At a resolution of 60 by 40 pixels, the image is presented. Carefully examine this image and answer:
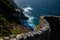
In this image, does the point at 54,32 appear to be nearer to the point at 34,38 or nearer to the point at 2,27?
the point at 2,27

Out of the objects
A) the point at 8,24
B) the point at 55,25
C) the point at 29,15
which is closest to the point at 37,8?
the point at 29,15

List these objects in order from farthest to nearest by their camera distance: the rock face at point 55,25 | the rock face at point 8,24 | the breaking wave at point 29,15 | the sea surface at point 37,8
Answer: the sea surface at point 37,8 → the breaking wave at point 29,15 → the rock face at point 55,25 → the rock face at point 8,24

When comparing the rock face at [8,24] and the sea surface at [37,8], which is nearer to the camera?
the rock face at [8,24]

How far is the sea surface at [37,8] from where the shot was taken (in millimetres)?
62500

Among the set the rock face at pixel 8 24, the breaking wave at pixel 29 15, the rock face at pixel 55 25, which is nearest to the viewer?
the rock face at pixel 8 24

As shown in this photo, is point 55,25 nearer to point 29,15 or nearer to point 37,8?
point 29,15

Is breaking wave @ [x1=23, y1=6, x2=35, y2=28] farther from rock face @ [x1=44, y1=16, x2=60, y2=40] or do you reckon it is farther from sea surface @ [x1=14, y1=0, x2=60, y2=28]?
rock face @ [x1=44, y1=16, x2=60, y2=40]

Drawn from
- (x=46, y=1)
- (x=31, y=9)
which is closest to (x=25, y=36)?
(x=31, y=9)

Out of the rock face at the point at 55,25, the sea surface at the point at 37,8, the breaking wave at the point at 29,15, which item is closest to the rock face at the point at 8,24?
the rock face at the point at 55,25

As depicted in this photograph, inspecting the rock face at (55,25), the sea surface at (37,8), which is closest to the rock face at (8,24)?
the rock face at (55,25)

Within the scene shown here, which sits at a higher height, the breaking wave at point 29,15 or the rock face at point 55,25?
the breaking wave at point 29,15

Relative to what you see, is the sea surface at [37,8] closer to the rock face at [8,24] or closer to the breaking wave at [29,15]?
the breaking wave at [29,15]

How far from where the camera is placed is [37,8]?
2852 inches

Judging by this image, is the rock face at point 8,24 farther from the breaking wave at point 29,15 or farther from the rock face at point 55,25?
the breaking wave at point 29,15
